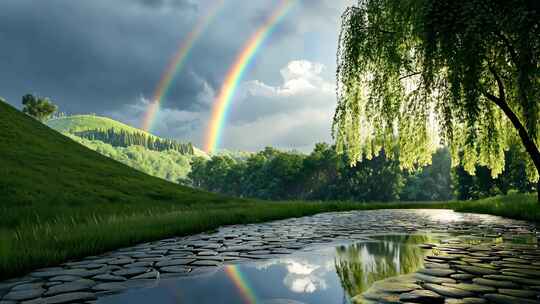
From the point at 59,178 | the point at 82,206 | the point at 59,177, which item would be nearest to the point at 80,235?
the point at 82,206

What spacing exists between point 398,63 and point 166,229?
741 cm

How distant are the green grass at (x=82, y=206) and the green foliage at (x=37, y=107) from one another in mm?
43159

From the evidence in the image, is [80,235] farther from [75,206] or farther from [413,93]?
[413,93]

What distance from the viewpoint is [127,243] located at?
5301 mm

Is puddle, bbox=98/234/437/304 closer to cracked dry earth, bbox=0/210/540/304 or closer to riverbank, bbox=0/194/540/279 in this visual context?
cracked dry earth, bbox=0/210/540/304

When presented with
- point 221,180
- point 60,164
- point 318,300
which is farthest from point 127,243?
point 221,180

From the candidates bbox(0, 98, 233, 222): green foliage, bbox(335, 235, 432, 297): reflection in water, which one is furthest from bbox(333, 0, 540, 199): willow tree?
bbox(0, 98, 233, 222): green foliage

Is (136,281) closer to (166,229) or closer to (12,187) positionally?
(166,229)

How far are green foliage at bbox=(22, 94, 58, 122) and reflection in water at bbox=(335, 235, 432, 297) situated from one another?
70851mm

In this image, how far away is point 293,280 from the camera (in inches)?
120

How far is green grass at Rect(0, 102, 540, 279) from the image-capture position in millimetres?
4625

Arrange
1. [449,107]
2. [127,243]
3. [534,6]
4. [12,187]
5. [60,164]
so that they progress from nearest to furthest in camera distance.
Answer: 1. [127,243]
2. [534,6]
3. [449,107]
4. [12,187]
5. [60,164]

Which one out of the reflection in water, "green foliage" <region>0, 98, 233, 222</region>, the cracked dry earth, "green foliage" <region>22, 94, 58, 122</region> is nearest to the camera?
the cracked dry earth

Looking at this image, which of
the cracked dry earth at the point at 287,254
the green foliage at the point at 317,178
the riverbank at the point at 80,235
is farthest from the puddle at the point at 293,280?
the green foliage at the point at 317,178
